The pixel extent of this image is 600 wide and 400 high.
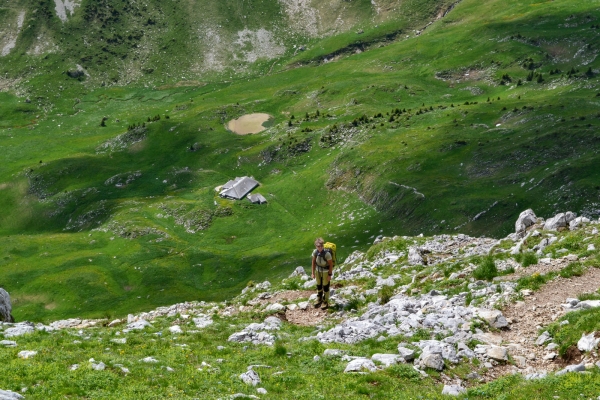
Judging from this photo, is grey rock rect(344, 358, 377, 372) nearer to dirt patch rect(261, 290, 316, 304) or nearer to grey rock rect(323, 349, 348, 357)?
grey rock rect(323, 349, 348, 357)

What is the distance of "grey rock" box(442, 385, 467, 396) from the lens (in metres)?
19.0

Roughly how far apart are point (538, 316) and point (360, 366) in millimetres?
8814

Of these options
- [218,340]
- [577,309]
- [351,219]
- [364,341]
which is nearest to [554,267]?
[577,309]

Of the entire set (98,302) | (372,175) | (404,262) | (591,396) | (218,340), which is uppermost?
(591,396)

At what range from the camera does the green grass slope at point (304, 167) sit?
87500 mm

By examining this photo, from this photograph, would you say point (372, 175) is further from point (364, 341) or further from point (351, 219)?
point (364, 341)

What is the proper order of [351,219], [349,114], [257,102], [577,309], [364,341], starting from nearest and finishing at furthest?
[577,309], [364,341], [351,219], [349,114], [257,102]

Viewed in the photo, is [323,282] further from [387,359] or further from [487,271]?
[387,359]

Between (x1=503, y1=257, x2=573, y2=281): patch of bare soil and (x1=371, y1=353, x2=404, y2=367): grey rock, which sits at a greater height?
(x1=371, y1=353, x2=404, y2=367): grey rock

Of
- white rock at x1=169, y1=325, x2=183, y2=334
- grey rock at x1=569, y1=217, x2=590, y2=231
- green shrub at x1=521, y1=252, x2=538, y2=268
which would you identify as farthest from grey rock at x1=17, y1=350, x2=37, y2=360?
grey rock at x1=569, y1=217, x2=590, y2=231

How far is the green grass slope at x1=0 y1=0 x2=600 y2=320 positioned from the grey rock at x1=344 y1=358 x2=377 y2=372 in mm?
54366

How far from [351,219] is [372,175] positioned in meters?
11.5

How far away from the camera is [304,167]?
121188mm

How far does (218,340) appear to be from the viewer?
28.1 metres
